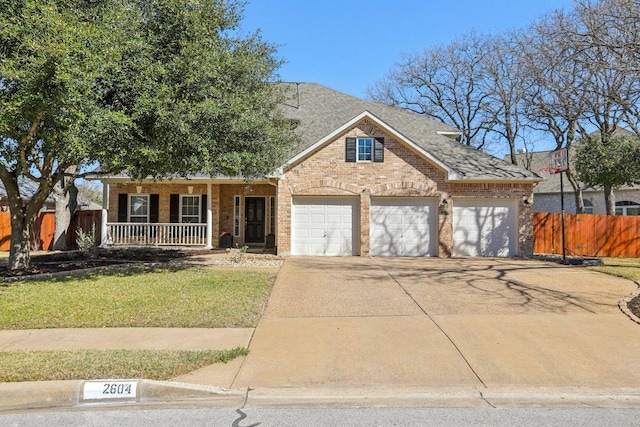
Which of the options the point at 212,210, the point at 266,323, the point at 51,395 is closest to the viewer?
the point at 51,395

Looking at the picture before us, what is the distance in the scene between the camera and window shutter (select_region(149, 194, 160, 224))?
19.6 meters

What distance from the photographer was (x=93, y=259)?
46.7ft

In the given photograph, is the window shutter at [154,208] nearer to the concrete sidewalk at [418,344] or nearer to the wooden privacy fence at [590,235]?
the concrete sidewalk at [418,344]

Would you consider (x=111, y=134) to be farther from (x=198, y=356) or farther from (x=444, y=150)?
(x=444, y=150)

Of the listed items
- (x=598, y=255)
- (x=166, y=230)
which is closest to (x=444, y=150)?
(x=598, y=255)

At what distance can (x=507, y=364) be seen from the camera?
5699 millimetres

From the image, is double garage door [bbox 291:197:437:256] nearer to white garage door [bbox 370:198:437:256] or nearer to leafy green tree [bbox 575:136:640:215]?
white garage door [bbox 370:198:437:256]

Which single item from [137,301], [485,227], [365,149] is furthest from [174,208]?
[485,227]

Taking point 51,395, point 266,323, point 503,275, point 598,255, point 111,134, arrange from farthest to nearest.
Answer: point 598,255 → point 503,275 → point 111,134 → point 266,323 → point 51,395

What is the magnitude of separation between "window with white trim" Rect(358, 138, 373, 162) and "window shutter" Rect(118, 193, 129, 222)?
35.5 ft

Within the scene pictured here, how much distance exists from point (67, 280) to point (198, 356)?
678 cm

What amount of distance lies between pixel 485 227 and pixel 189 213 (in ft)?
41.8

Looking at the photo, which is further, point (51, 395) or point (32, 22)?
point (32, 22)

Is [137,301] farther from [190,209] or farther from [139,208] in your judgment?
[139,208]
